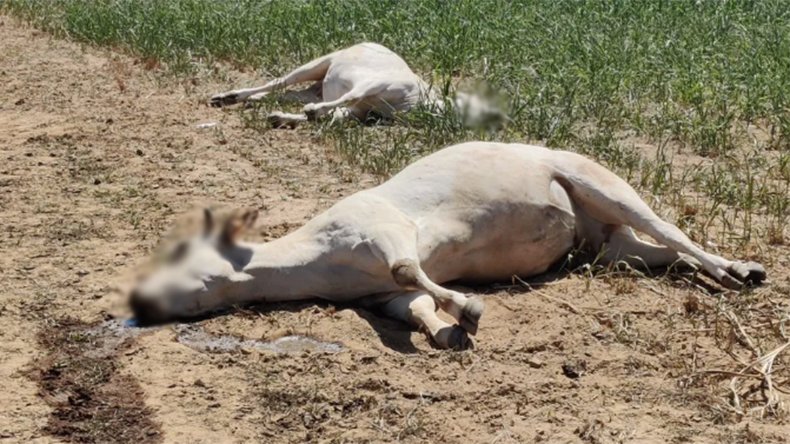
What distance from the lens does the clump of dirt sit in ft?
13.0

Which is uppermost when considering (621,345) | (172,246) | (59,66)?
(172,246)

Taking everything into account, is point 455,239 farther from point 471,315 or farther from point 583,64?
point 583,64

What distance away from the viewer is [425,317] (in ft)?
15.8

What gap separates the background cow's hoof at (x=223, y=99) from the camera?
9820 mm

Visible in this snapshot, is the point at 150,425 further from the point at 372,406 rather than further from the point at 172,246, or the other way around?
the point at 172,246

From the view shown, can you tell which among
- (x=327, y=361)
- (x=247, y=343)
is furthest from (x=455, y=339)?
(x=247, y=343)

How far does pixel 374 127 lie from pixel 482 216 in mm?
3781

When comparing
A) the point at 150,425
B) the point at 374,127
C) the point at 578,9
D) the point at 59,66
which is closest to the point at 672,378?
the point at 150,425

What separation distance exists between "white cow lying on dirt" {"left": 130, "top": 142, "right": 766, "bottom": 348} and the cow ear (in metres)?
3.60

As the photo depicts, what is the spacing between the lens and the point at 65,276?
18.2 ft

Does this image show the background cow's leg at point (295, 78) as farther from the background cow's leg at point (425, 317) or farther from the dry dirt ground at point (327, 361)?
the background cow's leg at point (425, 317)

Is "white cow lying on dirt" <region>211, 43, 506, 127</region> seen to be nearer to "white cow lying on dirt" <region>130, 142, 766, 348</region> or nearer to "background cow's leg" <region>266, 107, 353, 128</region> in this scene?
"background cow's leg" <region>266, 107, 353, 128</region>

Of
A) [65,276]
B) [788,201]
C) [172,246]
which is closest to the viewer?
[172,246]

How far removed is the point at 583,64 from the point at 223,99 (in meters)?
3.19
